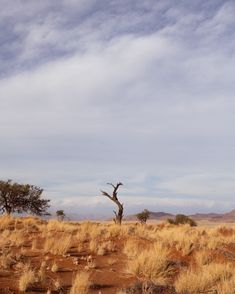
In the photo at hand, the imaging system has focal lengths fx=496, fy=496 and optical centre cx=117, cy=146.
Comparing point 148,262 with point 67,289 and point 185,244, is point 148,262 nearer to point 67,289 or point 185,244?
point 67,289

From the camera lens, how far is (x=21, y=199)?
61906 mm

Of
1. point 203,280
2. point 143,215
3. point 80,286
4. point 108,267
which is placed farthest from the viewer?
point 143,215

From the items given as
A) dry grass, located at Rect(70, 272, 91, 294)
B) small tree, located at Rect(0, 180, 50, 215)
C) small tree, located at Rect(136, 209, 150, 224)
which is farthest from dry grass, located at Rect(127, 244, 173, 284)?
small tree, located at Rect(136, 209, 150, 224)

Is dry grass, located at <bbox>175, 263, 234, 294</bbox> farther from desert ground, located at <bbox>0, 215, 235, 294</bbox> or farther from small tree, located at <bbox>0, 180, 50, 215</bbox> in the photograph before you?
small tree, located at <bbox>0, 180, 50, 215</bbox>

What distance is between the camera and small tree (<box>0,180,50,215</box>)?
199 ft

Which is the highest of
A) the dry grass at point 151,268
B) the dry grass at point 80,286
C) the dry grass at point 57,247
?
the dry grass at point 57,247

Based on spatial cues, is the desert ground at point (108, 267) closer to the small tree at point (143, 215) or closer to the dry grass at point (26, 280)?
the dry grass at point (26, 280)

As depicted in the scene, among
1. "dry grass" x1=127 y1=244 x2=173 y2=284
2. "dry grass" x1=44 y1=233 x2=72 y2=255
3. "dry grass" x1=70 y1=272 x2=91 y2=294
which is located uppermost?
"dry grass" x1=44 y1=233 x2=72 y2=255

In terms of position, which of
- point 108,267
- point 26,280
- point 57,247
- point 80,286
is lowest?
point 80,286

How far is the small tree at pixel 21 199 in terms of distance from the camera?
60781 millimetres

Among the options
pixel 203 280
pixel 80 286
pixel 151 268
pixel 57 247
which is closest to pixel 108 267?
pixel 151 268

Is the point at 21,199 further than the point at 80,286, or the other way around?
the point at 21,199

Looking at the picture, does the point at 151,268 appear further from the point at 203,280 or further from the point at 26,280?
the point at 26,280

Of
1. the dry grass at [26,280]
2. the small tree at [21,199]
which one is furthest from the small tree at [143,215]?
the dry grass at [26,280]
